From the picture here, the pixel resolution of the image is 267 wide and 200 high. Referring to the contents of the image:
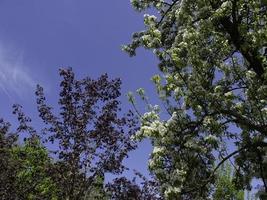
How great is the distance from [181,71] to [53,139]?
795cm

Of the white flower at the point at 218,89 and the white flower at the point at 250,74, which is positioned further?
the white flower at the point at 250,74

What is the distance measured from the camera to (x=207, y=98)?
36.7ft

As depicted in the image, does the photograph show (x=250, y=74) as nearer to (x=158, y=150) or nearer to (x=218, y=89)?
(x=218, y=89)

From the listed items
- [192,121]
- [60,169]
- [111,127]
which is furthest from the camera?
[111,127]

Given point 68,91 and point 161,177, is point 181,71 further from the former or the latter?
point 68,91

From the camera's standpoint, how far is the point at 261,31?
11234mm

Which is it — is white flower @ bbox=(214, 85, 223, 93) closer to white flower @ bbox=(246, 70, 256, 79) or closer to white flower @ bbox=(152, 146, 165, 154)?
white flower @ bbox=(246, 70, 256, 79)

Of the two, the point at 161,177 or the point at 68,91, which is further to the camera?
the point at 68,91

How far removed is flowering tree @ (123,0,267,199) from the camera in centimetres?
1109

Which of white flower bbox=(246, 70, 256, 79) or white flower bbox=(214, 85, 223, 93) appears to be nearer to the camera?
white flower bbox=(214, 85, 223, 93)

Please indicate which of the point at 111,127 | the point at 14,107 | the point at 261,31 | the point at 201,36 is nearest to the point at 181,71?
the point at 201,36

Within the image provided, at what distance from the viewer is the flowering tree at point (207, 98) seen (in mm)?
11086

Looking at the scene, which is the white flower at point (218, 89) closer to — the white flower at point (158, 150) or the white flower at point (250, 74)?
the white flower at point (250, 74)

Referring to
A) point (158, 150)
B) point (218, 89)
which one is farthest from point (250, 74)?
point (158, 150)
